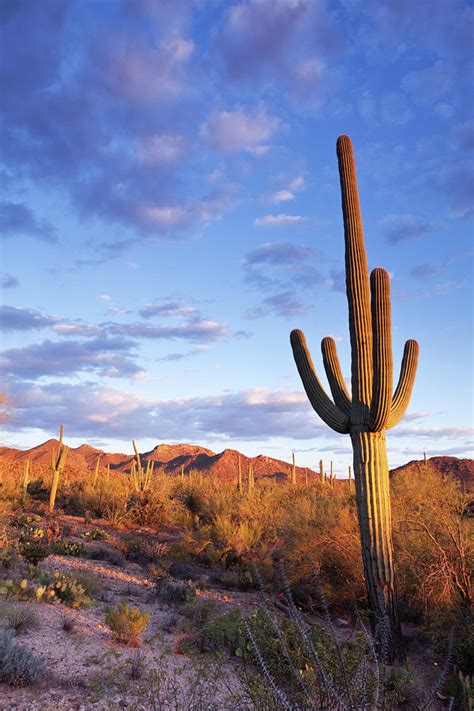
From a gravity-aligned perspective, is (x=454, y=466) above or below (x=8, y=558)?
above

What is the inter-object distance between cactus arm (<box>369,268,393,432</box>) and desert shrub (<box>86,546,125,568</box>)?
24.9 ft

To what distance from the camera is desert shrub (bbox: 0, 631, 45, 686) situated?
5.99 m

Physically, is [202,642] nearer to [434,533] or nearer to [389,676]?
[389,676]

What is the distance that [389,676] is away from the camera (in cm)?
697

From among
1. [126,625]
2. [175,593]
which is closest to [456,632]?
[126,625]

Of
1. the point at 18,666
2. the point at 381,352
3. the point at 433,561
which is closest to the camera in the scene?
the point at 18,666

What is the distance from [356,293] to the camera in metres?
10.1

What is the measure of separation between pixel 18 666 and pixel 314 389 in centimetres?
655

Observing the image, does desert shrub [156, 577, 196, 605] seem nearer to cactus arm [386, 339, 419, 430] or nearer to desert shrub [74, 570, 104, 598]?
desert shrub [74, 570, 104, 598]

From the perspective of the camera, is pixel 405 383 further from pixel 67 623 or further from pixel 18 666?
pixel 18 666

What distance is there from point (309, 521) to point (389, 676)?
5.67 m

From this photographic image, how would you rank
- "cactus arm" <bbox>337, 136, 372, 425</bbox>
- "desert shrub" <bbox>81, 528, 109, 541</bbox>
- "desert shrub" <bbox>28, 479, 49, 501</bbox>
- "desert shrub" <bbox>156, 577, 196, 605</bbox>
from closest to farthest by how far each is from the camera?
"cactus arm" <bbox>337, 136, 372, 425</bbox>
"desert shrub" <bbox>156, 577, 196, 605</bbox>
"desert shrub" <bbox>81, 528, 109, 541</bbox>
"desert shrub" <bbox>28, 479, 49, 501</bbox>

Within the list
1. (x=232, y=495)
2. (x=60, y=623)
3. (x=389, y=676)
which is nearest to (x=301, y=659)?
(x=389, y=676)

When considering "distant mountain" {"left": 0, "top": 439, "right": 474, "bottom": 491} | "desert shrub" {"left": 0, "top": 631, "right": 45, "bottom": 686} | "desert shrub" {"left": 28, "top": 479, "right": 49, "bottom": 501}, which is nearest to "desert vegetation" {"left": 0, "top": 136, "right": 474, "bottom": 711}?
"desert shrub" {"left": 0, "top": 631, "right": 45, "bottom": 686}
